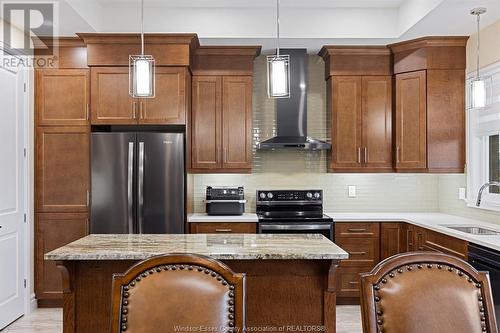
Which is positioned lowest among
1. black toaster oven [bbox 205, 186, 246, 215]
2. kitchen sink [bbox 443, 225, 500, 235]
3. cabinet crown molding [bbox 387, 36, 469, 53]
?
kitchen sink [bbox 443, 225, 500, 235]

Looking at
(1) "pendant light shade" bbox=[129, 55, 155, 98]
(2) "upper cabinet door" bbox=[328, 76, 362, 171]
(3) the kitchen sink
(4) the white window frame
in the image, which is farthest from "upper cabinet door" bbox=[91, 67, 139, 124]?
(4) the white window frame

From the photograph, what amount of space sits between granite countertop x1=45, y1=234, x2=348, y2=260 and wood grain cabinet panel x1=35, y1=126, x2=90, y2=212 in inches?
60.0

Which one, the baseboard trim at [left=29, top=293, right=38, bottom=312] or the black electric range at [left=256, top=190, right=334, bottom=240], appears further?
the black electric range at [left=256, top=190, right=334, bottom=240]

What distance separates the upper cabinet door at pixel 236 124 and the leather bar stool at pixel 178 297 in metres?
3.10

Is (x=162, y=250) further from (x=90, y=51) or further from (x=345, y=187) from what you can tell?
(x=345, y=187)

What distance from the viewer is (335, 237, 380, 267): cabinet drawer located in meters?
4.34

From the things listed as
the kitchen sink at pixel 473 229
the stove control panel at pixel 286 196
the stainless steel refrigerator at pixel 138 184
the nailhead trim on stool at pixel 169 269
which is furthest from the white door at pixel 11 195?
the kitchen sink at pixel 473 229

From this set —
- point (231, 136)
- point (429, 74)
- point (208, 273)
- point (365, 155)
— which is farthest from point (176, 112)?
point (208, 273)

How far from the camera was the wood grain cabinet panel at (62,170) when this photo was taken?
4.27 meters

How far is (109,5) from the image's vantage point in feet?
13.7

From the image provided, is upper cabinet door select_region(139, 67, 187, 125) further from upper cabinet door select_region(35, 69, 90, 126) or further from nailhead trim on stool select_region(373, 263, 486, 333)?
nailhead trim on stool select_region(373, 263, 486, 333)

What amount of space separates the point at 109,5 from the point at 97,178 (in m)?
1.66

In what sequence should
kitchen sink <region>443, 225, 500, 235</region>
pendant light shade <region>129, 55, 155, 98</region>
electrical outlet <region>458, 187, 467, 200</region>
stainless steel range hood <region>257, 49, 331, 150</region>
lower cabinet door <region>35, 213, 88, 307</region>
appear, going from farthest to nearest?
1. stainless steel range hood <region>257, 49, 331, 150</region>
2. electrical outlet <region>458, 187, 467, 200</region>
3. lower cabinet door <region>35, 213, 88, 307</region>
4. kitchen sink <region>443, 225, 500, 235</region>
5. pendant light shade <region>129, 55, 155, 98</region>

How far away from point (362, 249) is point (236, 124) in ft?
5.92
